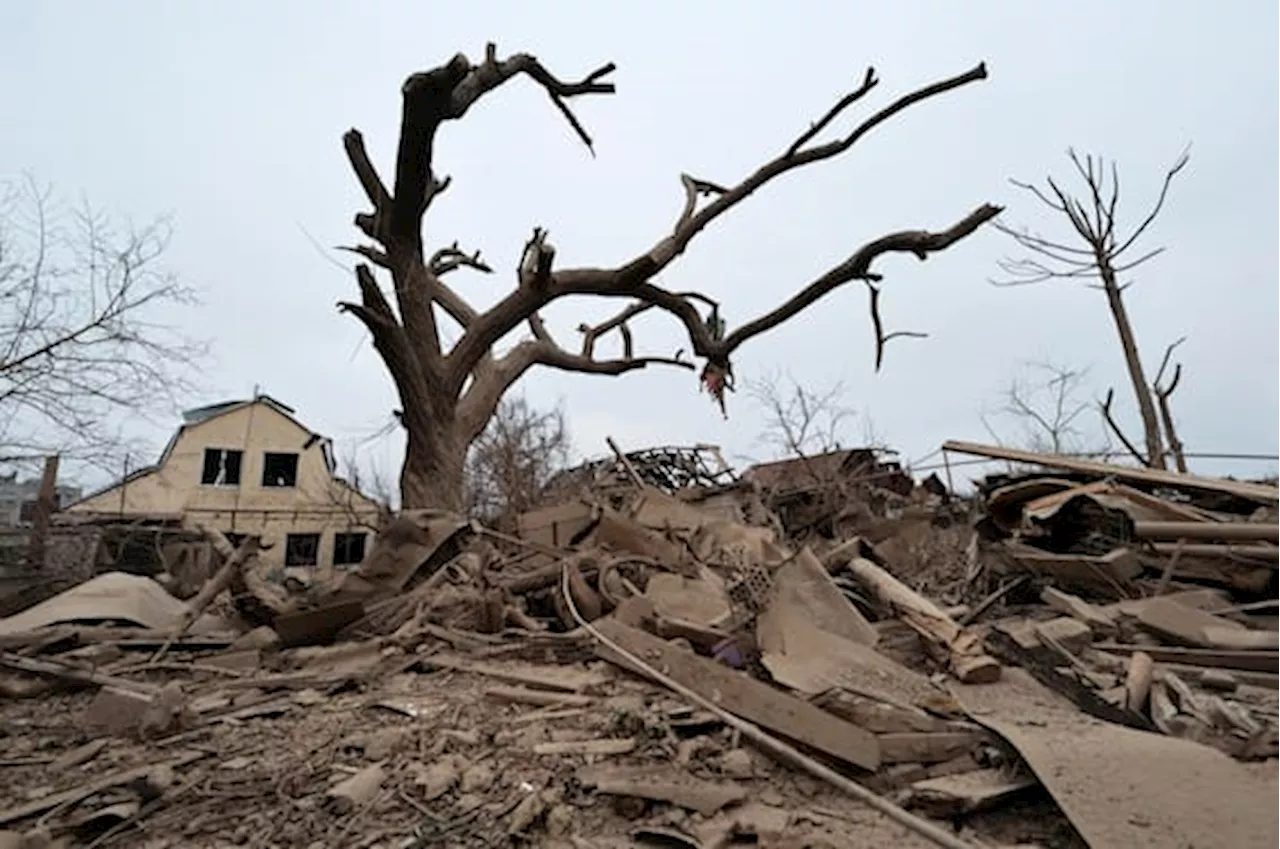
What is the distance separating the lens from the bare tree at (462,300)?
7.07 metres

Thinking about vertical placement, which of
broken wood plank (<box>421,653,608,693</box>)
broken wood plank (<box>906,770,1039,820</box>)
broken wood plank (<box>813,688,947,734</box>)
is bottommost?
broken wood plank (<box>906,770,1039,820</box>)

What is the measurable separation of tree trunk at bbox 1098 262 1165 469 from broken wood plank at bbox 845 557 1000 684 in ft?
28.6

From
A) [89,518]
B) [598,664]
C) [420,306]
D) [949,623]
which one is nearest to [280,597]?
[598,664]

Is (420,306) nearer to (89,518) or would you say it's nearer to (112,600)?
(112,600)

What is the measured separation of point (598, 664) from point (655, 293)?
6.70 m

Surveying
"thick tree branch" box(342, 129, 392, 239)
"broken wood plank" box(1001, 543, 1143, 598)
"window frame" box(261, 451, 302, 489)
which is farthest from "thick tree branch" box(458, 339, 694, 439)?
"window frame" box(261, 451, 302, 489)

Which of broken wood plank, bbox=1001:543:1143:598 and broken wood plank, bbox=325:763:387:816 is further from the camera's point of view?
broken wood plank, bbox=1001:543:1143:598

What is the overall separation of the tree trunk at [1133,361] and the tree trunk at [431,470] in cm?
999

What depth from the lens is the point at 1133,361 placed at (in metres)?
12.7

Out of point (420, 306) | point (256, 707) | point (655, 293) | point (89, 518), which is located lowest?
point (256, 707)

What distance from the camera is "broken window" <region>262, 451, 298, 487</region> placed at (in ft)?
75.8

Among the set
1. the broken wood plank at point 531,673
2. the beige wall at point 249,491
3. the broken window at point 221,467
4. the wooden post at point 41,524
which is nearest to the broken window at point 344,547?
the beige wall at point 249,491

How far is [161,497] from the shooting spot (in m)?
21.3

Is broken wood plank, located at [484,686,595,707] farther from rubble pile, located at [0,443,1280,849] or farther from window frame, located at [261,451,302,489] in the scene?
window frame, located at [261,451,302,489]
